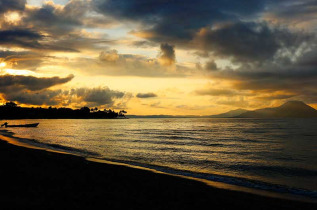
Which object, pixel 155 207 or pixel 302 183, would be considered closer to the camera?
pixel 155 207

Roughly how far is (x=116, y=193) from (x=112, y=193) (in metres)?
0.22

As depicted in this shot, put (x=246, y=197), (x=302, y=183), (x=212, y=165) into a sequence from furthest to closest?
(x=212, y=165)
(x=302, y=183)
(x=246, y=197)

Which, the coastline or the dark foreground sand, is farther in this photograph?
the coastline

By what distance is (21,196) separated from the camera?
38.7ft

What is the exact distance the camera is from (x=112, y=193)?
42.7 feet

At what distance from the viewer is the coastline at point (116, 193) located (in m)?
11.3

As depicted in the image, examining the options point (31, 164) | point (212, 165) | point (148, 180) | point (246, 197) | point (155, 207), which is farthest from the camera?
point (212, 165)

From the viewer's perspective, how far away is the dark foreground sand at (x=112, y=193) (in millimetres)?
11125

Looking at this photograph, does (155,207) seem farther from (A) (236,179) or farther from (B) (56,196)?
(A) (236,179)

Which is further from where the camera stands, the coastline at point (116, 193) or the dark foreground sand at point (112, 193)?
the coastline at point (116, 193)

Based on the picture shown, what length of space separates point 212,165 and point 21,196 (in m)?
18.8

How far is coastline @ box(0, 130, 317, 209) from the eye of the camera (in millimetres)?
11273

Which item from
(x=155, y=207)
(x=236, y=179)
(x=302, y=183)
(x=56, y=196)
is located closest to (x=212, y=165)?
(x=236, y=179)

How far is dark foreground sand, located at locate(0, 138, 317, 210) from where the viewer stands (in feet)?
36.5
